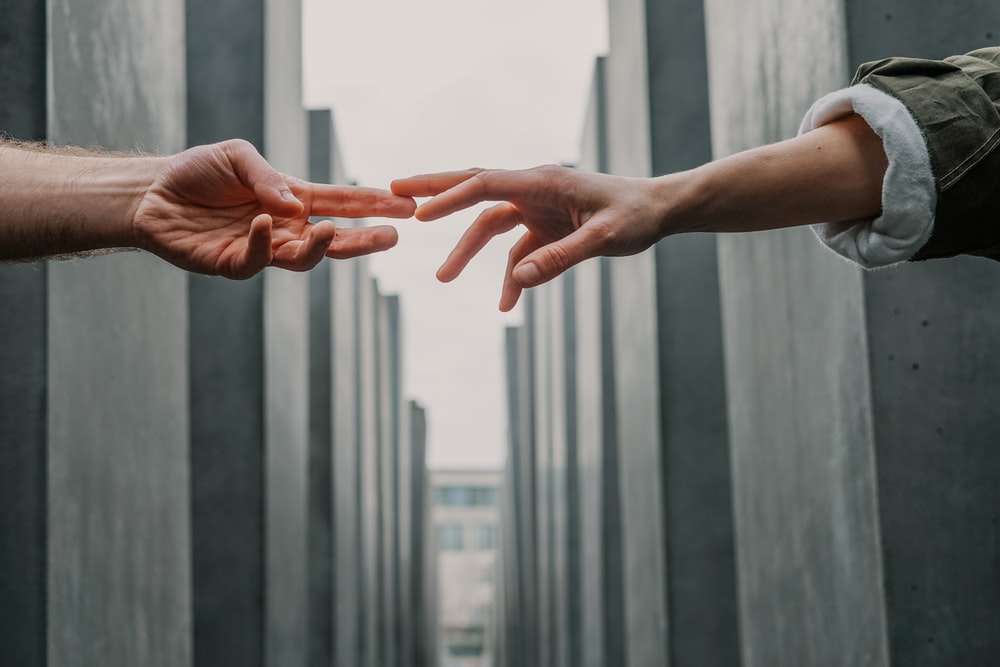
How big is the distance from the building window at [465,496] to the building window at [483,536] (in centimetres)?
110

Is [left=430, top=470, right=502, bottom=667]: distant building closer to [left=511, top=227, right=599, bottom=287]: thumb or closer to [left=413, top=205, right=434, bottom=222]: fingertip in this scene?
[left=413, top=205, right=434, bottom=222]: fingertip

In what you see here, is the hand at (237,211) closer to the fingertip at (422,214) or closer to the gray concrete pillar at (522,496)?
the fingertip at (422,214)

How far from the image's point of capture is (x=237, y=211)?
11.2ft

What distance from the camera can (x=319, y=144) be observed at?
1397 centimetres

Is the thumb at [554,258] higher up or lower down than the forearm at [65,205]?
lower down

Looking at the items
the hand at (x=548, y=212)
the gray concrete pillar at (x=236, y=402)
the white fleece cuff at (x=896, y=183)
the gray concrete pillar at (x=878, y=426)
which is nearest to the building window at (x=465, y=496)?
the gray concrete pillar at (x=236, y=402)

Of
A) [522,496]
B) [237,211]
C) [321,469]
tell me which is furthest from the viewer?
[522,496]

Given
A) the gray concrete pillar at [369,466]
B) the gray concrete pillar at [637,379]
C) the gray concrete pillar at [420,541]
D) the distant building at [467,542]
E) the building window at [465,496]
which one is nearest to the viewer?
the gray concrete pillar at [637,379]

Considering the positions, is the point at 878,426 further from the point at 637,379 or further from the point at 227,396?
the point at 637,379

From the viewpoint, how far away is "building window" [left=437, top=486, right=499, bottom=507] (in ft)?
202

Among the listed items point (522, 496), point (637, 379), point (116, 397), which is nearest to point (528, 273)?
point (116, 397)

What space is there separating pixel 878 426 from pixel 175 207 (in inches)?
93.1

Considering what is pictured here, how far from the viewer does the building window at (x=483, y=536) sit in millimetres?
61500

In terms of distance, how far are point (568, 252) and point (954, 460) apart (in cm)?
187
